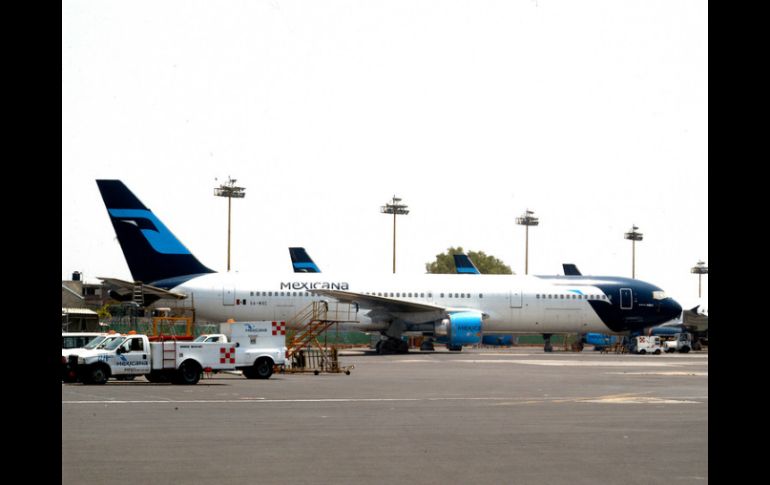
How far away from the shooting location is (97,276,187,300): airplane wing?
2000 inches

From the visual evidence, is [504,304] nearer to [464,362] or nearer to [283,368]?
[464,362]

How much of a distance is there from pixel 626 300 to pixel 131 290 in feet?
89.1

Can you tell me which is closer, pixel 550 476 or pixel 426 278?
pixel 550 476

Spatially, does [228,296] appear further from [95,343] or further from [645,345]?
[645,345]

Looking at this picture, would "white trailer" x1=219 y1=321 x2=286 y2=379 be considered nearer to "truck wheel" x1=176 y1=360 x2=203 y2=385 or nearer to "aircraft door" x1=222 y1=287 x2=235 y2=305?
"truck wheel" x1=176 y1=360 x2=203 y2=385

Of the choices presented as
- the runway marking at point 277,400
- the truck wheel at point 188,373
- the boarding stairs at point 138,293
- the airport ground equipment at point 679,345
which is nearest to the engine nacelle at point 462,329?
the boarding stairs at point 138,293

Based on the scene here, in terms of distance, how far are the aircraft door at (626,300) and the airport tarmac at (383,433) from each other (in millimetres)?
27323

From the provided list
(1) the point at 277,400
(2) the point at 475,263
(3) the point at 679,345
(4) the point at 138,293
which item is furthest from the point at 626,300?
(2) the point at 475,263

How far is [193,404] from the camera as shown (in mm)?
21281

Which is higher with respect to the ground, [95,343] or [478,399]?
[95,343]

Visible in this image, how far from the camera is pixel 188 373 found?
2817 centimetres

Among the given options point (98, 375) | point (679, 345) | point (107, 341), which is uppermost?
point (107, 341)
